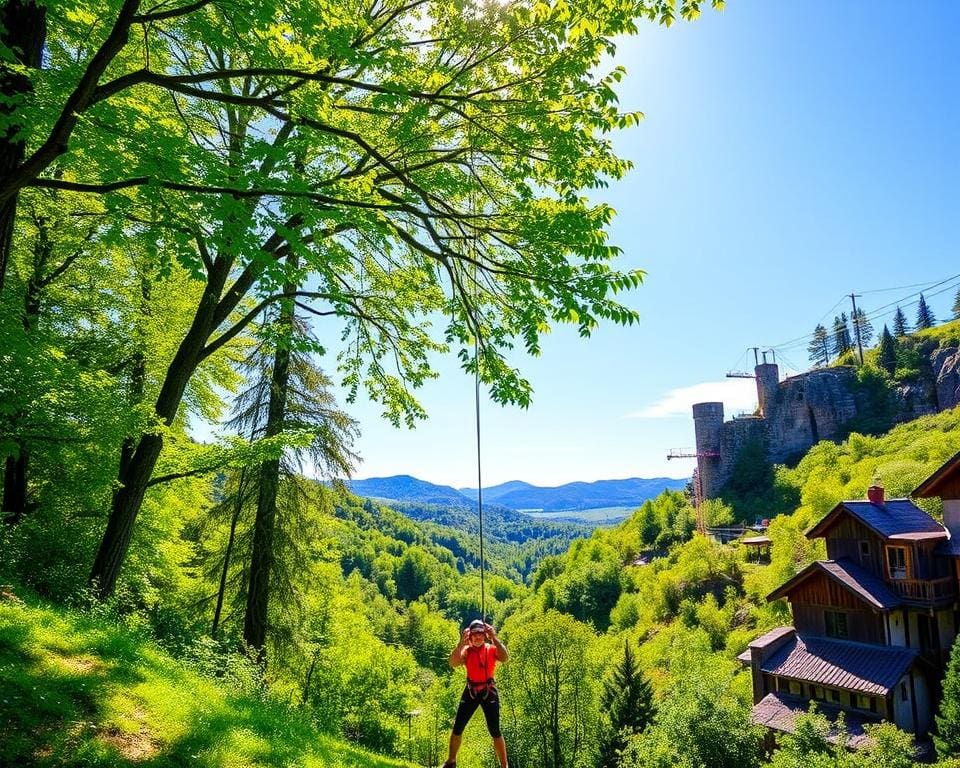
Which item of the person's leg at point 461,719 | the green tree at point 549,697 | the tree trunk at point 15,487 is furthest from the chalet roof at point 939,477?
the tree trunk at point 15,487

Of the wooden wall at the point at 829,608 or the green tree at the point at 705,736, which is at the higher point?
the wooden wall at the point at 829,608

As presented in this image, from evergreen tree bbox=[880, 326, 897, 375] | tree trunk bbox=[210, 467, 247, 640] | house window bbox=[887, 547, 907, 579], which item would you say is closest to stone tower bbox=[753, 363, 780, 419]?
evergreen tree bbox=[880, 326, 897, 375]

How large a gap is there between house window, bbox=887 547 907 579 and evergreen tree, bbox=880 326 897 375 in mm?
54961

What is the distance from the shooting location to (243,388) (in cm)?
1686

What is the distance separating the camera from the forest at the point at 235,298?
5.18 m

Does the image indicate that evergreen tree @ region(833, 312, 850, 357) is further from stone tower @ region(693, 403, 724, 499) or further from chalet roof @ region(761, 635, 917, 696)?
chalet roof @ region(761, 635, 917, 696)

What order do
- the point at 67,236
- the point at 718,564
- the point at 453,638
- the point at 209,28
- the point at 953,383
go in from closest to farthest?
the point at 209,28, the point at 67,236, the point at 718,564, the point at 953,383, the point at 453,638

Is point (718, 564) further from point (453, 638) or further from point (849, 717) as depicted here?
point (453, 638)

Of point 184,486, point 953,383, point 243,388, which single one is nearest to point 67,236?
point 243,388

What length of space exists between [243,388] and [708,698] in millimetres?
17111

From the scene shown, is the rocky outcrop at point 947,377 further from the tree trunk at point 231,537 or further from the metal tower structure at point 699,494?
the tree trunk at point 231,537

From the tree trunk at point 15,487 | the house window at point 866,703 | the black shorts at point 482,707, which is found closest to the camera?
the black shorts at point 482,707

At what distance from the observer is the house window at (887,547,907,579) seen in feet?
66.5

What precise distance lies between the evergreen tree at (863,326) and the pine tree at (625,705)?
6802cm
